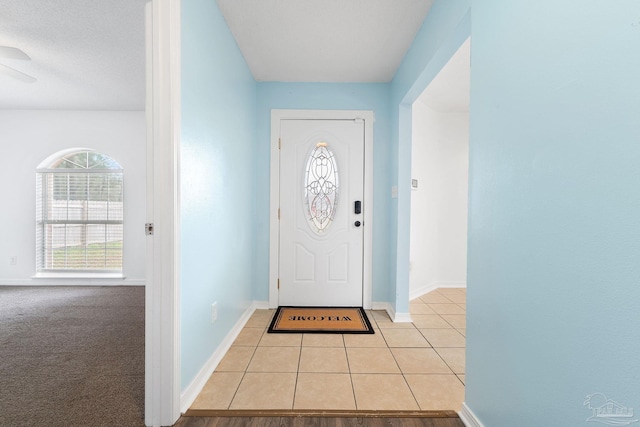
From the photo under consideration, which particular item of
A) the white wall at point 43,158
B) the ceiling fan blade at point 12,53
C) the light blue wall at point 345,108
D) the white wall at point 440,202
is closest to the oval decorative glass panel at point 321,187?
the light blue wall at point 345,108

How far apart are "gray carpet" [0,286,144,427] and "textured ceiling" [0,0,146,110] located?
8.35ft

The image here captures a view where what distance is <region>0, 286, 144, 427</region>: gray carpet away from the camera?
59.0 inches

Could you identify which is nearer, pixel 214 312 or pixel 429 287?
pixel 214 312

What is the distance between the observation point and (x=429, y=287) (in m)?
3.69

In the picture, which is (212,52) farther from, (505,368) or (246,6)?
(505,368)

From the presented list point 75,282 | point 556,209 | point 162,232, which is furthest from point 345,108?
point 75,282

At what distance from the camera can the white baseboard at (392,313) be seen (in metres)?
2.71

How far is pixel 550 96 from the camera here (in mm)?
897

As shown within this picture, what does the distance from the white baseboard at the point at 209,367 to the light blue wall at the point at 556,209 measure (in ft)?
4.91

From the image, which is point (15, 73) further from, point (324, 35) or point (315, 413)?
point (315, 413)

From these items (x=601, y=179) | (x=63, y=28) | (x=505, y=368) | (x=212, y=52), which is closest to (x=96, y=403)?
(x=505, y=368)

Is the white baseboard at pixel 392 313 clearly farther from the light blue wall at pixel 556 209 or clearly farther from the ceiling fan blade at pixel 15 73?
the ceiling fan blade at pixel 15 73

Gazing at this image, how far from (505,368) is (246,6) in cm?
256

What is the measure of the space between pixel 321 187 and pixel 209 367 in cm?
195
